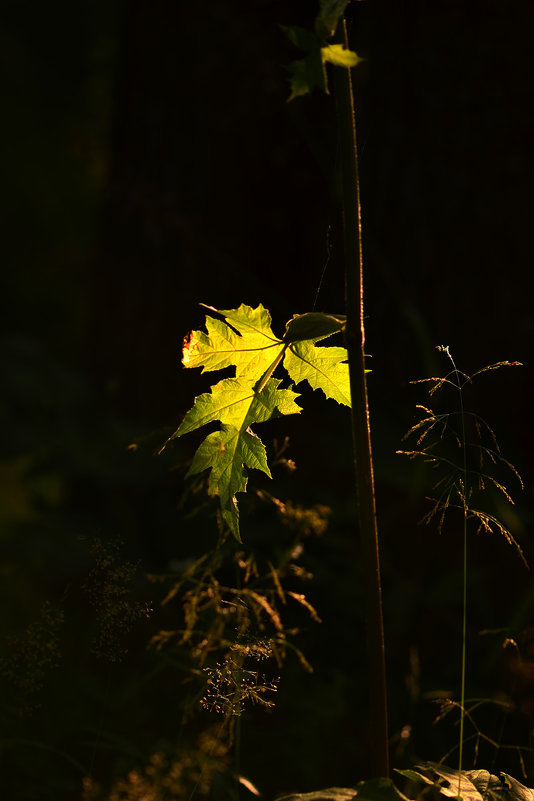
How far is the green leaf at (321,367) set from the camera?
2.81ft

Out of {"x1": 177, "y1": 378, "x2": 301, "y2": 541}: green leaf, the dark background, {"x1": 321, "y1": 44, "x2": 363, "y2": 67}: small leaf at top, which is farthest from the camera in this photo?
the dark background

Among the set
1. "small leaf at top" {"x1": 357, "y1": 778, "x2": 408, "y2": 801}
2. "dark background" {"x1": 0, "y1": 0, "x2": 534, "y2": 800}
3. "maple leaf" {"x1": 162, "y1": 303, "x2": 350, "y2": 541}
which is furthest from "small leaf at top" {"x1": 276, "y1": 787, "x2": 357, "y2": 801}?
"dark background" {"x1": 0, "y1": 0, "x2": 534, "y2": 800}

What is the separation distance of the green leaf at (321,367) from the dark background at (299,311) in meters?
0.72

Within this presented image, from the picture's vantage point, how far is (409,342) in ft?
8.22

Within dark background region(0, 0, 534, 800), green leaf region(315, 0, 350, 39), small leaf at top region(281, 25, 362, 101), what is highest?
green leaf region(315, 0, 350, 39)

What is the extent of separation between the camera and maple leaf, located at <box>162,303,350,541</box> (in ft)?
2.60

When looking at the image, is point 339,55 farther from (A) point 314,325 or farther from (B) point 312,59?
Result: (A) point 314,325

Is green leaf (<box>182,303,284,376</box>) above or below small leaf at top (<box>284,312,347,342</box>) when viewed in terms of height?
below

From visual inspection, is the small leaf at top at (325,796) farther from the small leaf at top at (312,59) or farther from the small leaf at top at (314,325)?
the small leaf at top at (312,59)

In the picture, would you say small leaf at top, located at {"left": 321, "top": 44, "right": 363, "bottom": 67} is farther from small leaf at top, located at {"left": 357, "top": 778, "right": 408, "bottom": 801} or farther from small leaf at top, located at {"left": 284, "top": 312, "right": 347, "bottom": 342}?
small leaf at top, located at {"left": 357, "top": 778, "right": 408, "bottom": 801}

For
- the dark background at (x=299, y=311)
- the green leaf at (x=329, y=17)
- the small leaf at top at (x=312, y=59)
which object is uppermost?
the green leaf at (x=329, y=17)

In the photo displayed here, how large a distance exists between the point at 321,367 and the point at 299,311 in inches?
67.7

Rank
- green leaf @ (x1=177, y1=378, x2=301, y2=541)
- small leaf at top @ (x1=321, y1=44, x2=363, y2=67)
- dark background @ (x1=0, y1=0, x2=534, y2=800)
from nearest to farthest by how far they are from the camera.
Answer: small leaf at top @ (x1=321, y1=44, x2=363, y2=67) → green leaf @ (x1=177, y1=378, x2=301, y2=541) → dark background @ (x1=0, y1=0, x2=534, y2=800)

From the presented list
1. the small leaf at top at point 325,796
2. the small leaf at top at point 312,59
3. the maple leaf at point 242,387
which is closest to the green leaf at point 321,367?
the maple leaf at point 242,387
